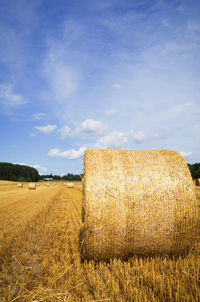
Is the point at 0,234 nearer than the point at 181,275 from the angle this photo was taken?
No

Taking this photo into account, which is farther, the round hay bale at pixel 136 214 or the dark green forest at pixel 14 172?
the dark green forest at pixel 14 172

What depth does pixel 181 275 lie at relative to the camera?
3.11 m

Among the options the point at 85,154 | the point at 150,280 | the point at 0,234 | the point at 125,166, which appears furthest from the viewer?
the point at 0,234

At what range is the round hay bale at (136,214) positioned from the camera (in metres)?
3.70

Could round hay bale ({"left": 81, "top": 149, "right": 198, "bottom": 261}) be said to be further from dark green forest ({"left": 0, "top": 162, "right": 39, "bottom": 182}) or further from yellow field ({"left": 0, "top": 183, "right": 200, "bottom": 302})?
dark green forest ({"left": 0, "top": 162, "right": 39, "bottom": 182})

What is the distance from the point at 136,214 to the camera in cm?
373

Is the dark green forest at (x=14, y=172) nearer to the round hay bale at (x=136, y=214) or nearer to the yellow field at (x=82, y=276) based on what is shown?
the yellow field at (x=82, y=276)

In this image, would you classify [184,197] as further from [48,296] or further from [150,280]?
[48,296]

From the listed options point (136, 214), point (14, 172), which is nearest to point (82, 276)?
point (136, 214)

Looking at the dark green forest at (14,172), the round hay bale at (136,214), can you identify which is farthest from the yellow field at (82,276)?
the dark green forest at (14,172)

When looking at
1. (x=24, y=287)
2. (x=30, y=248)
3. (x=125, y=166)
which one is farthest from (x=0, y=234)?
(x=125, y=166)

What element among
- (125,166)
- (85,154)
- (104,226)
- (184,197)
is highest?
(85,154)

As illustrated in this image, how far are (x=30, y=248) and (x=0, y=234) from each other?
1499mm

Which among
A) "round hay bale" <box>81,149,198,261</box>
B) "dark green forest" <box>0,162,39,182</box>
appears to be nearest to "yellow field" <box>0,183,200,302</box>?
"round hay bale" <box>81,149,198,261</box>
